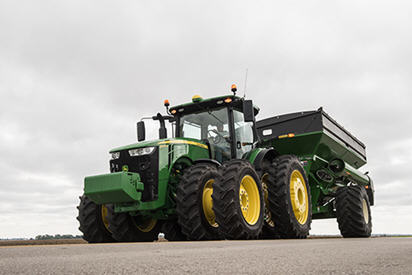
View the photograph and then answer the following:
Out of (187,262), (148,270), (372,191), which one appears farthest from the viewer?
(372,191)

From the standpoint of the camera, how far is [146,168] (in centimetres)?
679

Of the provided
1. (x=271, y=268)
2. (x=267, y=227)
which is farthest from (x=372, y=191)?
(x=271, y=268)

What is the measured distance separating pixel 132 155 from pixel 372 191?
8.90 meters

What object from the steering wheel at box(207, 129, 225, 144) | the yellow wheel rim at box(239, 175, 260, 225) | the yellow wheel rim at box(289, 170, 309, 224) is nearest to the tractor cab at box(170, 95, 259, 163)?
the steering wheel at box(207, 129, 225, 144)

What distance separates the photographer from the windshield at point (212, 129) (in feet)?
25.5

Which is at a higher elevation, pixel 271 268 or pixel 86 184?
pixel 86 184

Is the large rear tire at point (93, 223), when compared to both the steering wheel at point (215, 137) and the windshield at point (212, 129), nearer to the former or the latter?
the windshield at point (212, 129)

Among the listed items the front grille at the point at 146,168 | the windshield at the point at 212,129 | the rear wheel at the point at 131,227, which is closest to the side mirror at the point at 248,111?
the windshield at the point at 212,129

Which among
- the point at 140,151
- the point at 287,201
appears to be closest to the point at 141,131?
the point at 140,151

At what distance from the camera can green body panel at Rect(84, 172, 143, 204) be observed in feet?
20.1

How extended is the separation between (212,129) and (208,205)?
1972 millimetres

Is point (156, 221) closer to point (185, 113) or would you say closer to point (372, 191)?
point (185, 113)

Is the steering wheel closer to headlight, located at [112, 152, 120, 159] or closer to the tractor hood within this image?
the tractor hood

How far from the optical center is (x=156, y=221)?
306 inches
